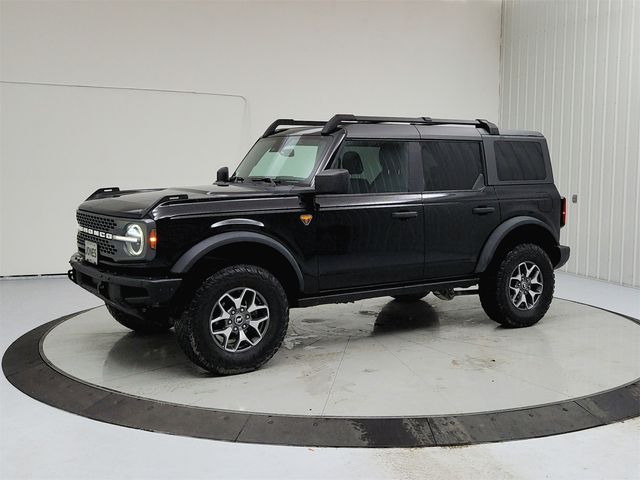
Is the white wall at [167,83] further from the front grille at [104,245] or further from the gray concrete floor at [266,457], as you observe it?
the gray concrete floor at [266,457]

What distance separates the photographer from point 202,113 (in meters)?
8.76

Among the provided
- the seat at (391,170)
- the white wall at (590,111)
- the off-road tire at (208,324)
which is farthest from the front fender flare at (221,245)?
the white wall at (590,111)

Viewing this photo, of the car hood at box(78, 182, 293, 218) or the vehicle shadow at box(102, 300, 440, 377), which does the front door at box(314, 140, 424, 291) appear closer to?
the car hood at box(78, 182, 293, 218)

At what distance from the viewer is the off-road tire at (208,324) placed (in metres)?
4.07

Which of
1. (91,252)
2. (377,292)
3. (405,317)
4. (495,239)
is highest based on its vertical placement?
(91,252)

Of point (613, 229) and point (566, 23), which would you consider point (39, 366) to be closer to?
point (613, 229)

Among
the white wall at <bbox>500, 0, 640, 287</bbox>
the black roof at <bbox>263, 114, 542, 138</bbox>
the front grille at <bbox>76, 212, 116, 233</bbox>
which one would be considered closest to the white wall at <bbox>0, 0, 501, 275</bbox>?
the white wall at <bbox>500, 0, 640, 287</bbox>

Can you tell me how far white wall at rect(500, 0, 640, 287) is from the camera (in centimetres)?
Result: 772

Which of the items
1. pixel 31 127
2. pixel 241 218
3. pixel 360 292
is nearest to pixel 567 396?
pixel 360 292

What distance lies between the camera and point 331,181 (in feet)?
14.3

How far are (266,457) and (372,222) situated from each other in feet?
6.87

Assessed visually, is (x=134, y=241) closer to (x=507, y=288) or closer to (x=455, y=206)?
(x=455, y=206)

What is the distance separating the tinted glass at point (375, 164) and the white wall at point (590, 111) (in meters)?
4.02

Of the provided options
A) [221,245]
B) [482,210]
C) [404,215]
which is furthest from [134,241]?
[482,210]
